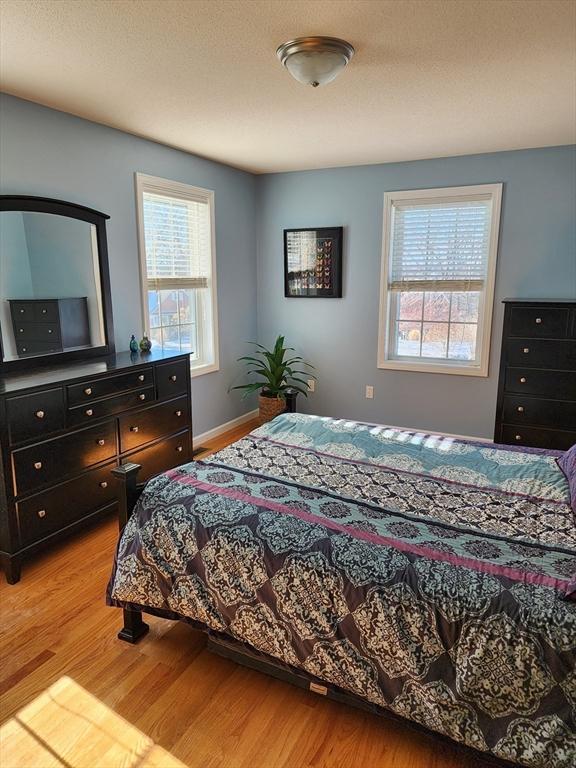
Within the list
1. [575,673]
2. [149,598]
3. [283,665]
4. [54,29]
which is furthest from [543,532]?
[54,29]

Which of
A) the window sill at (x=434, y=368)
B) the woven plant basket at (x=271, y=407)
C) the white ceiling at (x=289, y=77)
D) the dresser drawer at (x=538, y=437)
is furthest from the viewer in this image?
the woven plant basket at (x=271, y=407)

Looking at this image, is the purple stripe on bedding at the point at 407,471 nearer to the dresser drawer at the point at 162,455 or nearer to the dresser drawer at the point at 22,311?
the dresser drawer at the point at 162,455

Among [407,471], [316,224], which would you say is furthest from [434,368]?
[407,471]

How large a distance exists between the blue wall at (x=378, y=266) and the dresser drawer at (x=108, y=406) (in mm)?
2186

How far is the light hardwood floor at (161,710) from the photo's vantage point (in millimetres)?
1545

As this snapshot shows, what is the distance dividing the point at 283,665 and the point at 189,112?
2.94 metres

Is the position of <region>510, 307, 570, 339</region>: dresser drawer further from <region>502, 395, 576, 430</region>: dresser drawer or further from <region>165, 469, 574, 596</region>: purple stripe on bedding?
<region>165, 469, 574, 596</region>: purple stripe on bedding

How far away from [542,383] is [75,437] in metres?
3.17

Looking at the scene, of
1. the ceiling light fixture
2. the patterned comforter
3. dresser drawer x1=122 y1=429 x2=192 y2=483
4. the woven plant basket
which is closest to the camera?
the patterned comforter

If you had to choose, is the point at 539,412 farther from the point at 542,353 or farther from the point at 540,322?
the point at 540,322

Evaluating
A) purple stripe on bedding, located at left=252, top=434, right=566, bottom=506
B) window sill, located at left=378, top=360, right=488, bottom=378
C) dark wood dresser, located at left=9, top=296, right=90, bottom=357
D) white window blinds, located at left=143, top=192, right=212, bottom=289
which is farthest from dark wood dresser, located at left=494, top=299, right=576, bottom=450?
dark wood dresser, located at left=9, top=296, right=90, bottom=357

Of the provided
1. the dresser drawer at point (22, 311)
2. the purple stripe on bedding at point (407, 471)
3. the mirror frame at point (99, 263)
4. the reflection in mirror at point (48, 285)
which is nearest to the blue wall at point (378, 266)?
the purple stripe on bedding at point (407, 471)

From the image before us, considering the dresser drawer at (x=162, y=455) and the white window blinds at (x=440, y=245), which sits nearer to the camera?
the dresser drawer at (x=162, y=455)

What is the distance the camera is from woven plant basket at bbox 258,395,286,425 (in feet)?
14.9
